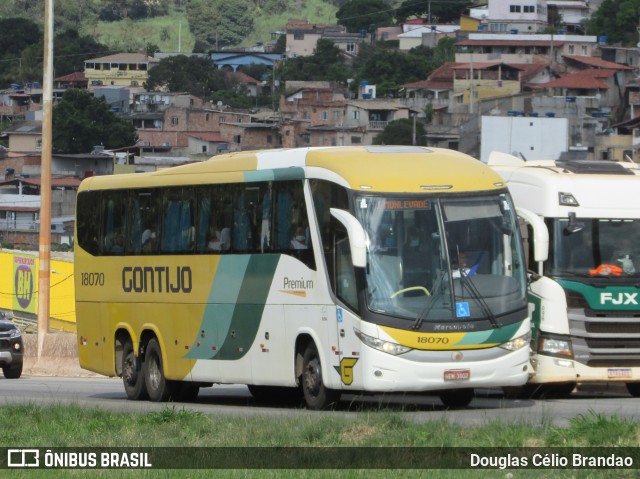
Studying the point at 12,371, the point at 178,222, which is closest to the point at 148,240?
the point at 178,222

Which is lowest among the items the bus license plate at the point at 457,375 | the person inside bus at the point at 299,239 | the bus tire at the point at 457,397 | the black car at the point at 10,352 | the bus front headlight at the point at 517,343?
the black car at the point at 10,352

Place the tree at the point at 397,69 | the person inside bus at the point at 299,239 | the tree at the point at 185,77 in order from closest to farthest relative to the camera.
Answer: the person inside bus at the point at 299,239 < the tree at the point at 397,69 < the tree at the point at 185,77

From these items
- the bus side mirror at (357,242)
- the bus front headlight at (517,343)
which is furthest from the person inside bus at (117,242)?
the bus front headlight at (517,343)

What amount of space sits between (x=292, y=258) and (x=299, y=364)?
133 centimetres

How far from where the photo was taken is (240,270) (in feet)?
71.0

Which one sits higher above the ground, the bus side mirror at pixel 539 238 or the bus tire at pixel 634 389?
the bus side mirror at pixel 539 238

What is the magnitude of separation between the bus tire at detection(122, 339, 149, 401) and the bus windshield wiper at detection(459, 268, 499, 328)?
22.4 ft

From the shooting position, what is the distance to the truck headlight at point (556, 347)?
69.3 feet

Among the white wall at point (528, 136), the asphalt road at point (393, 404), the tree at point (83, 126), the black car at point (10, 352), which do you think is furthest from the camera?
the tree at point (83, 126)

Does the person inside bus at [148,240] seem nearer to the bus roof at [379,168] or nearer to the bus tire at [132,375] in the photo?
the bus tire at [132,375]

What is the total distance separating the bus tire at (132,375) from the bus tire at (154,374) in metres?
0.12

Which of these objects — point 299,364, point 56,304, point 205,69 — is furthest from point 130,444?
point 205,69

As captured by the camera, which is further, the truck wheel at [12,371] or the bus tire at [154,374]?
the truck wheel at [12,371]

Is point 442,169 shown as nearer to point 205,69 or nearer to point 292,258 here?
point 292,258
